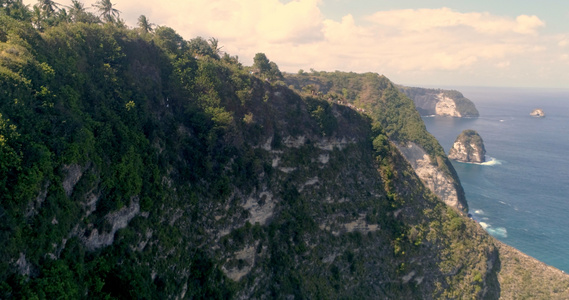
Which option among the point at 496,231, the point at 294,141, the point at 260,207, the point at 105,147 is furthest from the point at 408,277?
the point at 105,147

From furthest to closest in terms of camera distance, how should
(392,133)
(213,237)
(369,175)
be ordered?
(392,133)
(369,175)
(213,237)

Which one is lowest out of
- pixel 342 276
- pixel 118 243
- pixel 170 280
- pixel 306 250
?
pixel 342 276

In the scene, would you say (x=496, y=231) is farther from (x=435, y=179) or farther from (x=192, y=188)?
(x=192, y=188)

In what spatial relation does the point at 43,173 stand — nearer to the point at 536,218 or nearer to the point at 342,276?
the point at 342,276

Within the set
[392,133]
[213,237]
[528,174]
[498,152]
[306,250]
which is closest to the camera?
[213,237]

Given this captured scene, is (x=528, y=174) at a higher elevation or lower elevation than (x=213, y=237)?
lower

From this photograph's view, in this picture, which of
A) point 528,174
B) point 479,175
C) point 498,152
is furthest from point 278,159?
point 498,152

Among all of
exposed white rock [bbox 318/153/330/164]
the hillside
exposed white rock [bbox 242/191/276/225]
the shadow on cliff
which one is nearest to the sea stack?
the shadow on cliff

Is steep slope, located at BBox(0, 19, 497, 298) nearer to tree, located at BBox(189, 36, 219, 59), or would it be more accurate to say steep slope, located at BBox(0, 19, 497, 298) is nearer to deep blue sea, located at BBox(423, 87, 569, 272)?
tree, located at BBox(189, 36, 219, 59)
